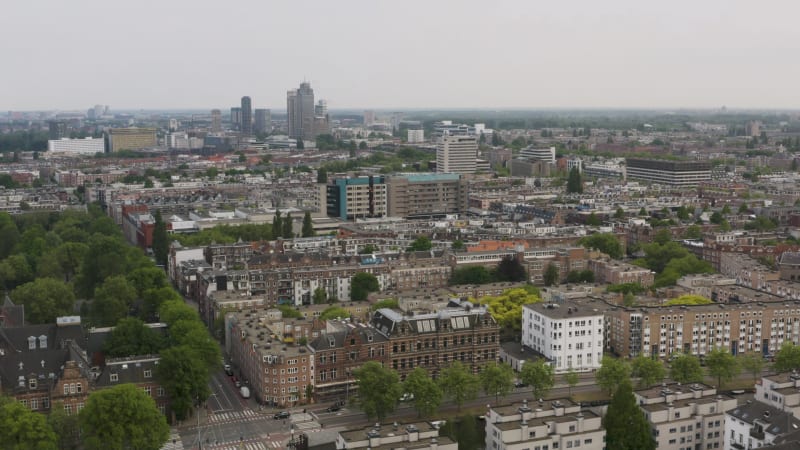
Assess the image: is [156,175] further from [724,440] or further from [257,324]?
[724,440]

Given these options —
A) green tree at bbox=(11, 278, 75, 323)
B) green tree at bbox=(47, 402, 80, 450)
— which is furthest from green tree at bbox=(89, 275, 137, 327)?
green tree at bbox=(47, 402, 80, 450)

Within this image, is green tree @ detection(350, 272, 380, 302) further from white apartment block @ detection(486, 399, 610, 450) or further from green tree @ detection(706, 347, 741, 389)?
white apartment block @ detection(486, 399, 610, 450)

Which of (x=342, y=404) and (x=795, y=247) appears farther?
(x=795, y=247)

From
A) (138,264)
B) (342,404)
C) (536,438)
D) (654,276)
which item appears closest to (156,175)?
(138,264)

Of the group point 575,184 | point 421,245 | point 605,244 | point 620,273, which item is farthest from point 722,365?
point 575,184

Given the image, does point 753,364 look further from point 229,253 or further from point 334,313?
point 229,253

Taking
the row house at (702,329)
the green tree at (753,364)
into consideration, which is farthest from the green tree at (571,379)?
the green tree at (753,364)
